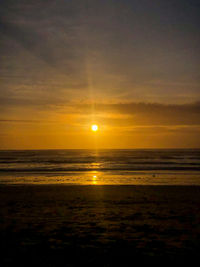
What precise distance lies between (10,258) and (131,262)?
3.02 metres

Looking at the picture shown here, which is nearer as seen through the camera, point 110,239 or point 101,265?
point 101,265

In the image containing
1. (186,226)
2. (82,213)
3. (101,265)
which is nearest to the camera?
(101,265)

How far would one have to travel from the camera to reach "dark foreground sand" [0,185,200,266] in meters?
7.08

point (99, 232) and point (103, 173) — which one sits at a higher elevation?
point (99, 232)

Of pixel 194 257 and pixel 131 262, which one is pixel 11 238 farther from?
pixel 194 257

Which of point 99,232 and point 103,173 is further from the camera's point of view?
point 103,173

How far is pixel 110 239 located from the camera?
857 centimetres

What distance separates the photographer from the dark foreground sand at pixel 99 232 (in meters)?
7.08

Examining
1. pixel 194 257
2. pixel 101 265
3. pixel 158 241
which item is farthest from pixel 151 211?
pixel 101 265

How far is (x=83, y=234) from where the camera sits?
29.9 feet

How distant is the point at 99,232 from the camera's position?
30.7 ft

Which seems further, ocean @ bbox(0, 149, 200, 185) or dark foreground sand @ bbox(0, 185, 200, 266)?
ocean @ bbox(0, 149, 200, 185)

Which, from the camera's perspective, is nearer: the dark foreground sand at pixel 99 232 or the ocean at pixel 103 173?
the dark foreground sand at pixel 99 232

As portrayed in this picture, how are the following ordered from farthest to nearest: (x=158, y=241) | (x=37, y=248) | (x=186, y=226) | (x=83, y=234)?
(x=186, y=226)
(x=83, y=234)
(x=158, y=241)
(x=37, y=248)
